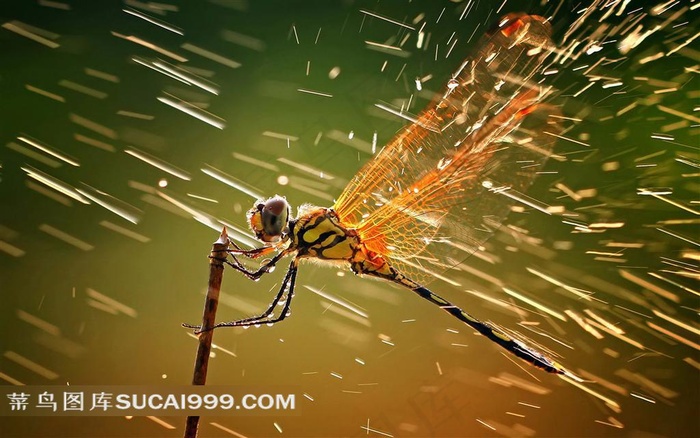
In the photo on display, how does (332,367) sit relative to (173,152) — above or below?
below

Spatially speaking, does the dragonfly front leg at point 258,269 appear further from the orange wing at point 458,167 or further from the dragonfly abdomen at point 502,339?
the dragonfly abdomen at point 502,339

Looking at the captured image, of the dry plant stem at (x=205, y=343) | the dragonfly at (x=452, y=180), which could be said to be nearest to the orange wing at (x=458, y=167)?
the dragonfly at (x=452, y=180)

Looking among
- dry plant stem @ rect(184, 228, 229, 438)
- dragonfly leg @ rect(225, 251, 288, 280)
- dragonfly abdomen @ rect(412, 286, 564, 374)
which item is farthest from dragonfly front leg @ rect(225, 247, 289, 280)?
dragonfly abdomen @ rect(412, 286, 564, 374)

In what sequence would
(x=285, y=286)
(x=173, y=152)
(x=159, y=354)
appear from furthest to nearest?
(x=173, y=152) → (x=159, y=354) → (x=285, y=286)

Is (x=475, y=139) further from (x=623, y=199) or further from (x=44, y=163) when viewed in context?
(x=44, y=163)

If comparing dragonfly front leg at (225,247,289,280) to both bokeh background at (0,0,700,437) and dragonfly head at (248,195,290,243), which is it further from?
bokeh background at (0,0,700,437)

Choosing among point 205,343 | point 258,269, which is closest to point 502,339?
point 258,269

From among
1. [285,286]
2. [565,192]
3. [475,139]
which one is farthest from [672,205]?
[285,286]
